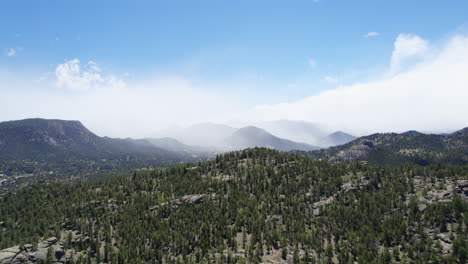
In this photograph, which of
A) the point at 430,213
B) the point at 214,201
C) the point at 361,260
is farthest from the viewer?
the point at 214,201

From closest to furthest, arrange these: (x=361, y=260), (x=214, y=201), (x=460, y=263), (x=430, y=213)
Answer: (x=460, y=263), (x=361, y=260), (x=430, y=213), (x=214, y=201)

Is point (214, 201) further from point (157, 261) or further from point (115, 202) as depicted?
point (115, 202)

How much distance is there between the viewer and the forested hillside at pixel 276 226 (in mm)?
128125

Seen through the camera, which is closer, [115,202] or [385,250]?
[385,250]

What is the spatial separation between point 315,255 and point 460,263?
6247 centimetres

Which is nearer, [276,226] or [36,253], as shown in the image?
[36,253]

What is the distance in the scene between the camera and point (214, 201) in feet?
612

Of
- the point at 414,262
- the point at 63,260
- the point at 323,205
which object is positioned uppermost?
the point at 323,205

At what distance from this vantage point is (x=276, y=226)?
15600 cm

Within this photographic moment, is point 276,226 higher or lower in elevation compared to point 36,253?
higher

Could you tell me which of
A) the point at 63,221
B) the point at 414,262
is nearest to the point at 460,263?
the point at 414,262

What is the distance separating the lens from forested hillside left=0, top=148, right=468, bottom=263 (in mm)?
128125

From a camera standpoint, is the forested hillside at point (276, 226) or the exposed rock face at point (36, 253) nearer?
the exposed rock face at point (36, 253)

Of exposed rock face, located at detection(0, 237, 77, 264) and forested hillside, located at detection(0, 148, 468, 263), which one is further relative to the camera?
forested hillside, located at detection(0, 148, 468, 263)
